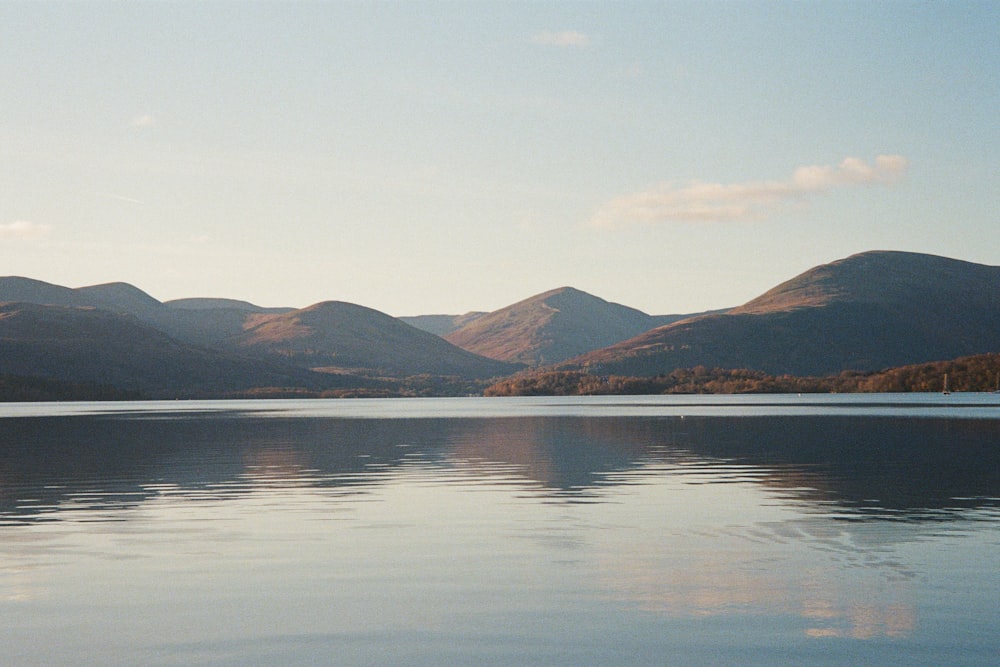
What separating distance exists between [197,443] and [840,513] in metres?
62.3

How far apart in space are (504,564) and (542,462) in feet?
120

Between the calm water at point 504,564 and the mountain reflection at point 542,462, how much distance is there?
0.44 meters

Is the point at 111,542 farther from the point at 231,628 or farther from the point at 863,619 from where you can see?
the point at 863,619

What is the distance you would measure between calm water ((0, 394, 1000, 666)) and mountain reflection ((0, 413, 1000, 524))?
1.44 ft

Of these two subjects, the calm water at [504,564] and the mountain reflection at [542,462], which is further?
the mountain reflection at [542,462]

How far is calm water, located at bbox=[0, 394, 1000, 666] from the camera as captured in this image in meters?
19.5

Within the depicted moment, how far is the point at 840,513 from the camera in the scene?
37.6 metres

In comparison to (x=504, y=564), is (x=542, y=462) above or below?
above

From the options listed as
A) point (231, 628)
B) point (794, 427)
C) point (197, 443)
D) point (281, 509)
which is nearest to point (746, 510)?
point (281, 509)

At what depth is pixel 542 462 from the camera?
64.4 m

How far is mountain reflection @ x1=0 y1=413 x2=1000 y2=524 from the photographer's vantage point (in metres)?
44.9

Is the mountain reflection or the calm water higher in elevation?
the mountain reflection

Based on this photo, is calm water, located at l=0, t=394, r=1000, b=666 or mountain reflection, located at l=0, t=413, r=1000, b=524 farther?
mountain reflection, located at l=0, t=413, r=1000, b=524

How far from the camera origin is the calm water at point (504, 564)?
64.1ft
